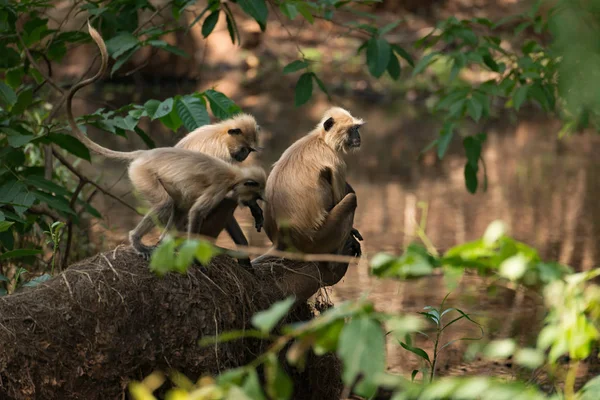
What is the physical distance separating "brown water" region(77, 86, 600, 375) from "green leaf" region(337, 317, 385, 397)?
12.1 feet

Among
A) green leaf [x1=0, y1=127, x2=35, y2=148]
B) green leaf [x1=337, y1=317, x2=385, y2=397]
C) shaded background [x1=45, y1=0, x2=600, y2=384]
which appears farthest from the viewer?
shaded background [x1=45, y1=0, x2=600, y2=384]

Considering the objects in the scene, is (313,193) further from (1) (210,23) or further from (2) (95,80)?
(1) (210,23)

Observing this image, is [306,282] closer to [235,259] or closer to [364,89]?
[235,259]

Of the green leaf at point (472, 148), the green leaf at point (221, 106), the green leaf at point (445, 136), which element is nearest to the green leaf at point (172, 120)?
the green leaf at point (221, 106)

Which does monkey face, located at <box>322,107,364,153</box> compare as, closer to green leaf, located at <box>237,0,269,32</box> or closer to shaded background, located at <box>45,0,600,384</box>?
shaded background, located at <box>45,0,600,384</box>

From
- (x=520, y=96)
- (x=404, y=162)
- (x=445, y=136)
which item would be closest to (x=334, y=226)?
(x=445, y=136)

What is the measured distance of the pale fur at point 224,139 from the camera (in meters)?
4.93

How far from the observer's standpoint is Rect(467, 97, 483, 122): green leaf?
19.9ft

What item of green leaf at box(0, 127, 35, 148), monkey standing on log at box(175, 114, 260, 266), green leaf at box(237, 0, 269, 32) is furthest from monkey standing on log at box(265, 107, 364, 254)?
green leaf at box(0, 127, 35, 148)

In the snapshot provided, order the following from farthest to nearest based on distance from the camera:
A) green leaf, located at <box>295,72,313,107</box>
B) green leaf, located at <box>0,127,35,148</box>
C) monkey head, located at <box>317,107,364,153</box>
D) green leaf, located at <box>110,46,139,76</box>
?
green leaf, located at <box>295,72,313,107</box> < green leaf, located at <box>110,46,139,76</box> < green leaf, located at <box>0,127,35,148</box> < monkey head, located at <box>317,107,364,153</box>

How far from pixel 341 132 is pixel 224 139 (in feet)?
2.39

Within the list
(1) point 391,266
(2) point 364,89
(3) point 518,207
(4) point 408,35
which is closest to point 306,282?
(1) point 391,266

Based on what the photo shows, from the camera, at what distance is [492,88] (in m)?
6.32

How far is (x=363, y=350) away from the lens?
1.65 meters
